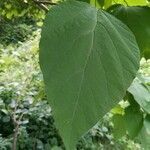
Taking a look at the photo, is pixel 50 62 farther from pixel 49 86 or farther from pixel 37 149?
pixel 37 149

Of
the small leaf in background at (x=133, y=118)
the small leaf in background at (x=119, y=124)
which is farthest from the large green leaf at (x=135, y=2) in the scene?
the small leaf in background at (x=119, y=124)

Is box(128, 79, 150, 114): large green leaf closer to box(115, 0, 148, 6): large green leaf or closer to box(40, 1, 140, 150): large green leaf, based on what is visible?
box(115, 0, 148, 6): large green leaf

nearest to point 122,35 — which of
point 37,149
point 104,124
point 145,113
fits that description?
point 145,113

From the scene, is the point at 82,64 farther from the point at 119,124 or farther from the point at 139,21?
the point at 119,124

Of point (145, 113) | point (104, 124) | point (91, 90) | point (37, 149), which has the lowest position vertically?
point (104, 124)

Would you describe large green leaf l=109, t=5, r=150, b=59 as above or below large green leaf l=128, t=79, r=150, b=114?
above

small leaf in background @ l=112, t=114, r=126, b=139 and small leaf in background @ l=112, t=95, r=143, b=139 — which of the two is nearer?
small leaf in background @ l=112, t=95, r=143, b=139

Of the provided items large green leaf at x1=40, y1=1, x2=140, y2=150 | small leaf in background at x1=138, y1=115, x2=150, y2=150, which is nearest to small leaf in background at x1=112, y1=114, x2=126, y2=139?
small leaf in background at x1=138, y1=115, x2=150, y2=150
